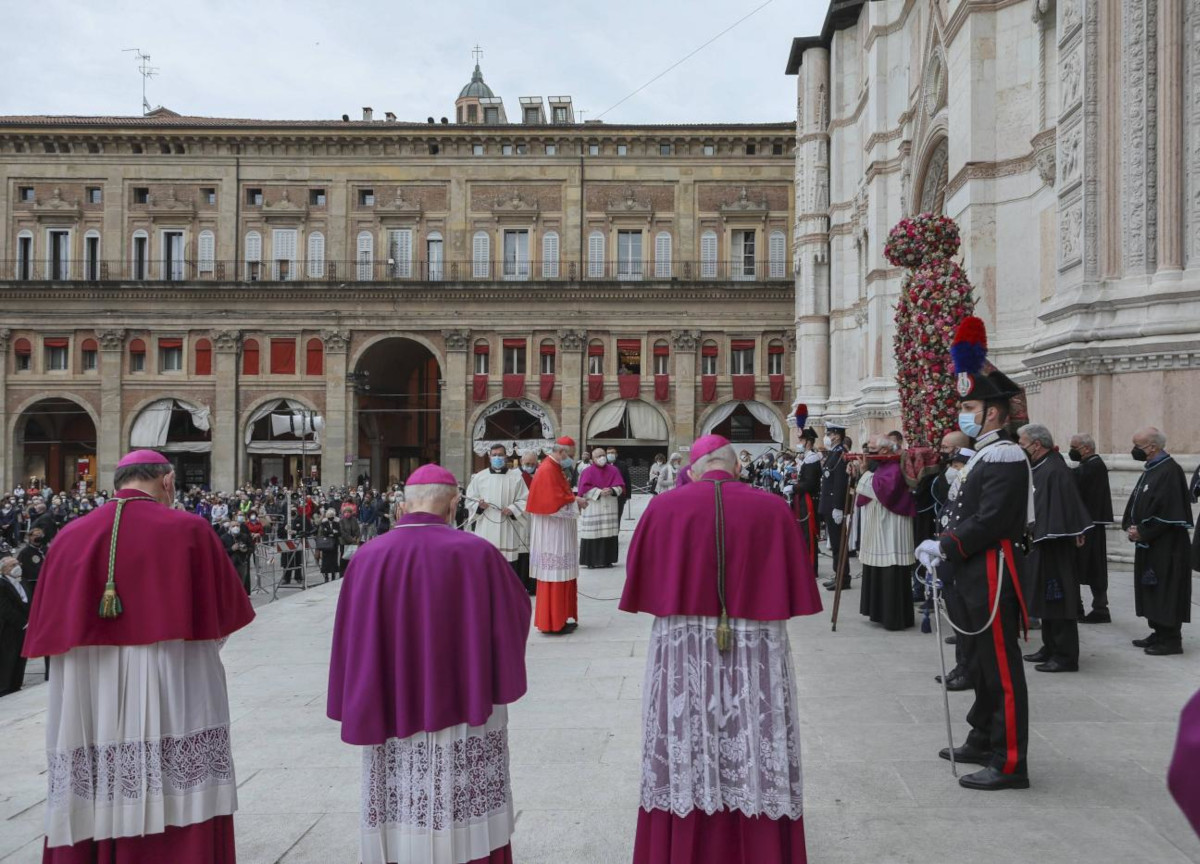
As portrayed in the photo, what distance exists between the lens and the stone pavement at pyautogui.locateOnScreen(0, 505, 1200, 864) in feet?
14.0

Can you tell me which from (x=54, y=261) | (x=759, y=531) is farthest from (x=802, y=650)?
(x=54, y=261)

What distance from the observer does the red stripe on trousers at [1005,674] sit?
4.79 m

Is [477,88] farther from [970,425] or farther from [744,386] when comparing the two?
[970,425]

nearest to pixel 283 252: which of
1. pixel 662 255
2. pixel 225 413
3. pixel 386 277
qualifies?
pixel 386 277

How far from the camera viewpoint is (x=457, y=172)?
4256cm

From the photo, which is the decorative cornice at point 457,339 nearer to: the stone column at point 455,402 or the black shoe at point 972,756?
the stone column at point 455,402

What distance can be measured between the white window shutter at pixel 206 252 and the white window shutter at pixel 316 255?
14.5 feet

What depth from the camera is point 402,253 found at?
42.7 m

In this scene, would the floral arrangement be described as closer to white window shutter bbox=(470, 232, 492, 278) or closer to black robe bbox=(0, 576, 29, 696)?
black robe bbox=(0, 576, 29, 696)

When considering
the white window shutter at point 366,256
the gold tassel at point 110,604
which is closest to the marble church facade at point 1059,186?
the gold tassel at point 110,604

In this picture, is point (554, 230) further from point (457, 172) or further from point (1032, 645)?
point (1032, 645)

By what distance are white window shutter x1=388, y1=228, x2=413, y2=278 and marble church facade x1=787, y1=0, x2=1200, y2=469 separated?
2446 cm

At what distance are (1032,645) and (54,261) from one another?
46263 mm

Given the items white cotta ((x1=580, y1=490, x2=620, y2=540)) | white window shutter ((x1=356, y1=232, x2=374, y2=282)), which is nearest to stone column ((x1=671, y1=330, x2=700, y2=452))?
white window shutter ((x1=356, y1=232, x2=374, y2=282))
